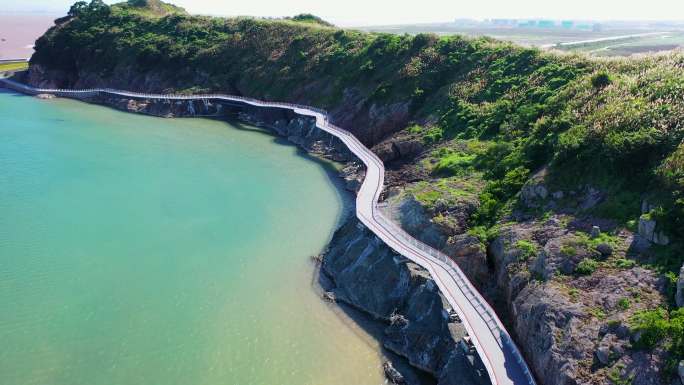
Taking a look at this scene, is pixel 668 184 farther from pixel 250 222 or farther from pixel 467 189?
pixel 250 222

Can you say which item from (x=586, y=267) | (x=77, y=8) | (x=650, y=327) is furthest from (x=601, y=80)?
(x=77, y=8)

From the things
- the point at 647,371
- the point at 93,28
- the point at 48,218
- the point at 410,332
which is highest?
the point at 93,28

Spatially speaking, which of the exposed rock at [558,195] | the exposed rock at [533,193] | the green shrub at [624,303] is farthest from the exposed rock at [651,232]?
the exposed rock at [533,193]

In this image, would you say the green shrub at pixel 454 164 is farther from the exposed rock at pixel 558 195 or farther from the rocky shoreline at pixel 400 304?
the exposed rock at pixel 558 195

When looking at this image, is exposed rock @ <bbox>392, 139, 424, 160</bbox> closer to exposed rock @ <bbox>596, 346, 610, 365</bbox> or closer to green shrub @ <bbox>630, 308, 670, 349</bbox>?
green shrub @ <bbox>630, 308, 670, 349</bbox>

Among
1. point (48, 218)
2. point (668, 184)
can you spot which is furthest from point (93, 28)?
point (668, 184)

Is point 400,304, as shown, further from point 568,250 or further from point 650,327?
point 650,327
